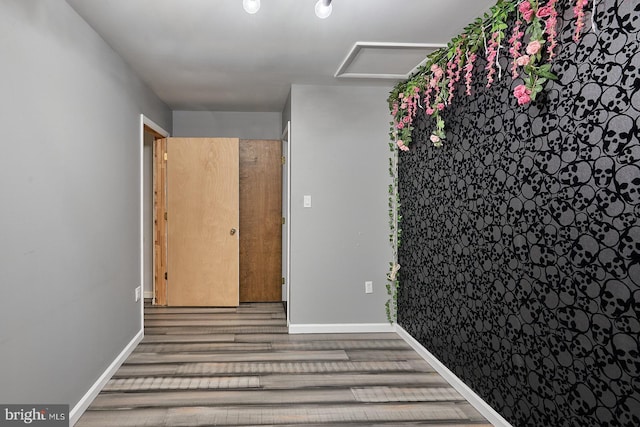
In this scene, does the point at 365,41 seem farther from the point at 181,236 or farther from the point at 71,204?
the point at 181,236

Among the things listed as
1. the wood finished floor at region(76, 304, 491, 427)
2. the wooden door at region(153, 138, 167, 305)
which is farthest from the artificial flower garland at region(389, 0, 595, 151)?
the wooden door at region(153, 138, 167, 305)

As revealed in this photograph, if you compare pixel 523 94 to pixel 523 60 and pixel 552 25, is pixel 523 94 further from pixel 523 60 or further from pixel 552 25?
pixel 552 25

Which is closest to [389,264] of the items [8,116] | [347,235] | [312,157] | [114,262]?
[347,235]

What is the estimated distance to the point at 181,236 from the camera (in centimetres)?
500

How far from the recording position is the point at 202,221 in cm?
502

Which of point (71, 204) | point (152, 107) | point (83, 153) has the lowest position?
point (71, 204)

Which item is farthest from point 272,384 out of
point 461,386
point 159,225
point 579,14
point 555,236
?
point 159,225

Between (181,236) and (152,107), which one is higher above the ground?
(152,107)

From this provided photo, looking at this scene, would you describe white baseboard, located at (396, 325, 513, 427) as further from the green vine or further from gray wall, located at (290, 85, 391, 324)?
gray wall, located at (290, 85, 391, 324)

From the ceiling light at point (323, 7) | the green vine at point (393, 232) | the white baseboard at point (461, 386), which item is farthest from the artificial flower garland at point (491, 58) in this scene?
the white baseboard at point (461, 386)

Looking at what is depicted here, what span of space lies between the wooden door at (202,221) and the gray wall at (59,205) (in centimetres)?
159

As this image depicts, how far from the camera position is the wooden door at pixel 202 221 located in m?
4.99

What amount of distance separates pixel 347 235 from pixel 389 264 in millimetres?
488

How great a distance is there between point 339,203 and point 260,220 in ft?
4.96
